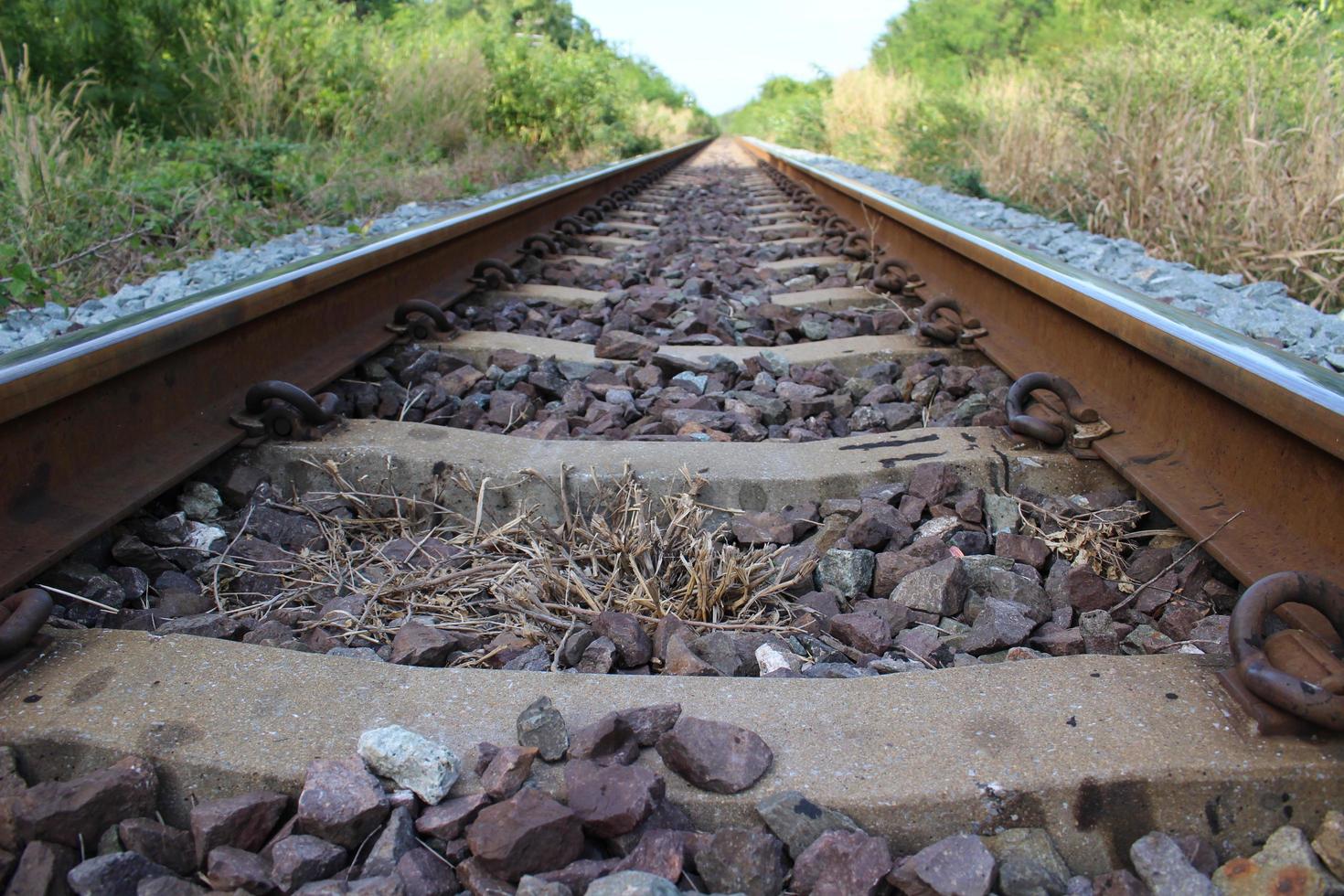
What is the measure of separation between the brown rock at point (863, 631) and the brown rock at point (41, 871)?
1.20 metres

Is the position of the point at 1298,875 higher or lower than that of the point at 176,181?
lower

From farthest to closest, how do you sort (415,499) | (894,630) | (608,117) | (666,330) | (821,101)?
(821,101), (608,117), (666,330), (415,499), (894,630)

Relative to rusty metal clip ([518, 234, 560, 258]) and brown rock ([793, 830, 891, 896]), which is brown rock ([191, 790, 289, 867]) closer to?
brown rock ([793, 830, 891, 896])

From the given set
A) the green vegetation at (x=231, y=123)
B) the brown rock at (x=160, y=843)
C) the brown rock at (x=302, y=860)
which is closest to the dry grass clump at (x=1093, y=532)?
the brown rock at (x=302, y=860)

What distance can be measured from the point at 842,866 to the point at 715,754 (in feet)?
0.69

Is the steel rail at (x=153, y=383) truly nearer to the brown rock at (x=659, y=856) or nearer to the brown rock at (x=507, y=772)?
the brown rock at (x=507, y=772)

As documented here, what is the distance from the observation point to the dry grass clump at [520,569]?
6.34 feet

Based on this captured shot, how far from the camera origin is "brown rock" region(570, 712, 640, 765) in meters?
1.36

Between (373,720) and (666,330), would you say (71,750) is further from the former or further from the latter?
(666,330)

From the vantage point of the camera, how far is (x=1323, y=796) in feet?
4.13

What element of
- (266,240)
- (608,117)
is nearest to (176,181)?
(266,240)

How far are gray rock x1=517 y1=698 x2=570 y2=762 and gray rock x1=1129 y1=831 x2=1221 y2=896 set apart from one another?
711mm

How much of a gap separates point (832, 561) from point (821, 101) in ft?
72.9

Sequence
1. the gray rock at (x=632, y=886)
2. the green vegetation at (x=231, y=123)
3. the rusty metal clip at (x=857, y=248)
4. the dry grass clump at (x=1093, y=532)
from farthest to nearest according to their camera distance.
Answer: the rusty metal clip at (x=857, y=248) → the green vegetation at (x=231, y=123) → the dry grass clump at (x=1093, y=532) → the gray rock at (x=632, y=886)
